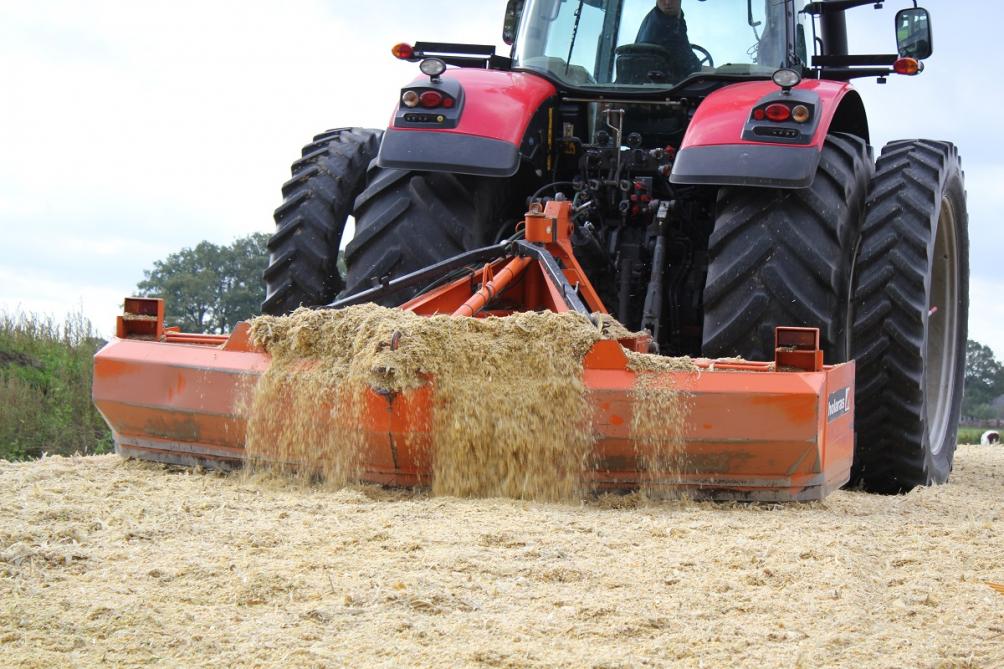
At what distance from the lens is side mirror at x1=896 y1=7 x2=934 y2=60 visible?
6.08m

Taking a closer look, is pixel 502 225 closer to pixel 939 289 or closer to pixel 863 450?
pixel 863 450

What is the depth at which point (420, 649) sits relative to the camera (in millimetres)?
2469

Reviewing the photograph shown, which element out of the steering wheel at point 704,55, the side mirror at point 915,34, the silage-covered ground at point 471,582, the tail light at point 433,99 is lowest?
the silage-covered ground at point 471,582

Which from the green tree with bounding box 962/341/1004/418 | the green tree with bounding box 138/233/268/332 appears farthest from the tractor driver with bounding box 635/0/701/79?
the green tree with bounding box 962/341/1004/418

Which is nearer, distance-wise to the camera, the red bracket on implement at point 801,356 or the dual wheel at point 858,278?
the red bracket on implement at point 801,356

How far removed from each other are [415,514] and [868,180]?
265cm

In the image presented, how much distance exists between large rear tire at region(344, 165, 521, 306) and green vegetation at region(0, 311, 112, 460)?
2487 mm

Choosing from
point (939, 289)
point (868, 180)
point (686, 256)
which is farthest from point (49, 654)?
point (939, 289)

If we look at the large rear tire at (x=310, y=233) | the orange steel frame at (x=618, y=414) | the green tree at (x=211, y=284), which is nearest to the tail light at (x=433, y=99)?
the large rear tire at (x=310, y=233)

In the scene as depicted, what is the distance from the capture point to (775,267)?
4738mm

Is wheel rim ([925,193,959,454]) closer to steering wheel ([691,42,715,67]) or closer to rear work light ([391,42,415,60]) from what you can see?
steering wheel ([691,42,715,67])

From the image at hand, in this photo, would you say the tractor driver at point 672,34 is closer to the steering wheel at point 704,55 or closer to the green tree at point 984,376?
the steering wheel at point 704,55

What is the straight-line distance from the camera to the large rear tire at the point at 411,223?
17.4 feet

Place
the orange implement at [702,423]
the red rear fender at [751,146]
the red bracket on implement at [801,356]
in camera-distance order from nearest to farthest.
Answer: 1. the orange implement at [702,423]
2. the red bracket on implement at [801,356]
3. the red rear fender at [751,146]
